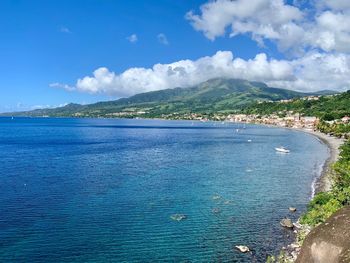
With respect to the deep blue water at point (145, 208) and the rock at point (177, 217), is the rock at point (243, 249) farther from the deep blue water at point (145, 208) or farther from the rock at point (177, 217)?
the rock at point (177, 217)

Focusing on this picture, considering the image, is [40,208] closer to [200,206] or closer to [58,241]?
[58,241]

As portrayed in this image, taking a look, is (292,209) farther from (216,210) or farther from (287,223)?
(216,210)

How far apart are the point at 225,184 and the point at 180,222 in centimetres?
2864

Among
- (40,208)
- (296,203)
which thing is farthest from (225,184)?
(40,208)

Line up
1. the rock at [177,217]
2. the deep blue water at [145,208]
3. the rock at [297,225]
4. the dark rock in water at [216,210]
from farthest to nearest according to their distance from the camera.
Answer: the dark rock in water at [216,210] → the rock at [177,217] → the rock at [297,225] → the deep blue water at [145,208]

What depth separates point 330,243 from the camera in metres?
11.1

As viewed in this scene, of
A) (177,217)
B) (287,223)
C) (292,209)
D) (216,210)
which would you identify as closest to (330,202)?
(287,223)

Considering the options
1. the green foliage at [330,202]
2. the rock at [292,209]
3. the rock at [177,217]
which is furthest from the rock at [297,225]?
the rock at [177,217]

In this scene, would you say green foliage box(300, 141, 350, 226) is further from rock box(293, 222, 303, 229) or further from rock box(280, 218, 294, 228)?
rock box(280, 218, 294, 228)

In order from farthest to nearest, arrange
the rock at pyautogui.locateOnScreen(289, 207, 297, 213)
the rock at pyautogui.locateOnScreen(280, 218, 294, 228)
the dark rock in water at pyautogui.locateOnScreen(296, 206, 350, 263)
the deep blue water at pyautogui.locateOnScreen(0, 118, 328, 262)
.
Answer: the rock at pyautogui.locateOnScreen(289, 207, 297, 213) < the rock at pyautogui.locateOnScreen(280, 218, 294, 228) < the deep blue water at pyautogui.locateOnScreen(0, 118, 328, 262) < the dark rock in water at pyautogui.locateOnScreen(296, 206, 350, 263)

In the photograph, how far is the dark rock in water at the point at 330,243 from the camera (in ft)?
35.2

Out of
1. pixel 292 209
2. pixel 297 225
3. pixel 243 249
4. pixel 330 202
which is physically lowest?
pixel 292 209

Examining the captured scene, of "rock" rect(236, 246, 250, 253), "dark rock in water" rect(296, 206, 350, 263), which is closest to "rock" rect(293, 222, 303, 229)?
"rock" rect(236, 246, 250, 253)

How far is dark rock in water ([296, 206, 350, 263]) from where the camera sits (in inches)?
422
